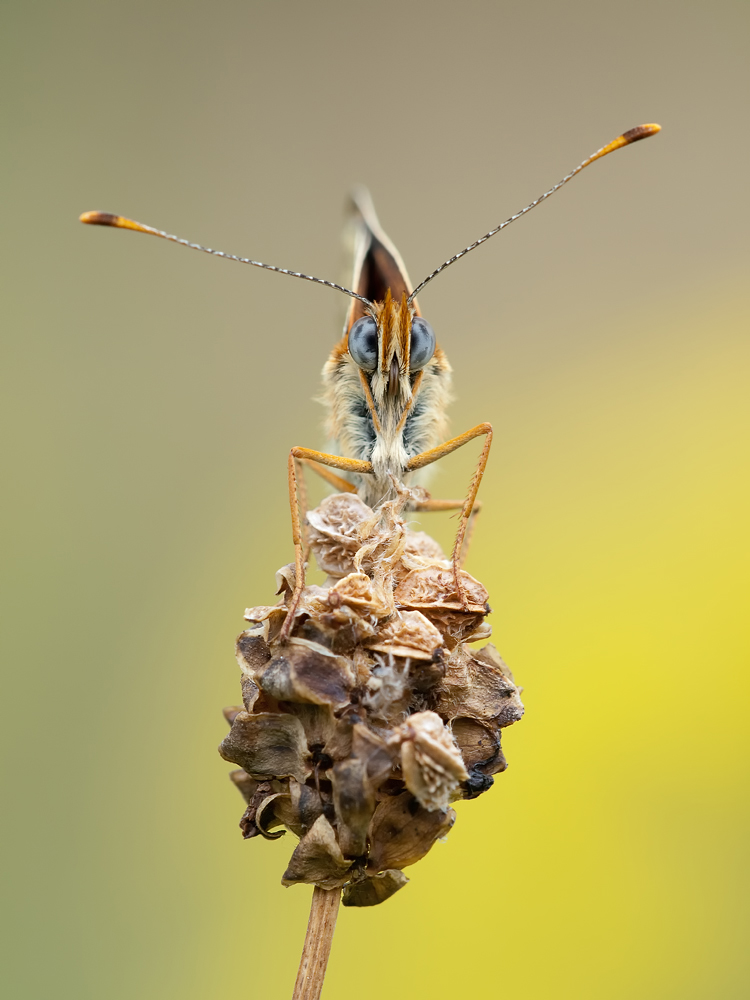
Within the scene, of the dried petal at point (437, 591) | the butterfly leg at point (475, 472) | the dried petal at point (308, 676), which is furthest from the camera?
the butterfly leg at point (475, 472)

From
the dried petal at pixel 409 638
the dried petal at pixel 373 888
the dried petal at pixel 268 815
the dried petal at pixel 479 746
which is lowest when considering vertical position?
the dried petal at pixel 373 888

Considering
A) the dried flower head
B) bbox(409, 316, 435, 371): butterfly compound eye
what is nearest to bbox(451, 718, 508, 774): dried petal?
the dried flower head

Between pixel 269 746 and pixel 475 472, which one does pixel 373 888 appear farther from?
pixel 475 472

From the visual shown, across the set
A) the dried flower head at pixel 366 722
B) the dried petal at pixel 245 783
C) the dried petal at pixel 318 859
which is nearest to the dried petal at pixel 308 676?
the dried flower head at pixel 366 722

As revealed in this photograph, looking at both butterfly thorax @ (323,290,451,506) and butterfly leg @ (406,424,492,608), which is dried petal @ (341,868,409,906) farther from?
butterfly thorax @ (323,290,451,506)

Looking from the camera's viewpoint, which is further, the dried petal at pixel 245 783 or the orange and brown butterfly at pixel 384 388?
the orange and brown butterfly at pixel 384 388

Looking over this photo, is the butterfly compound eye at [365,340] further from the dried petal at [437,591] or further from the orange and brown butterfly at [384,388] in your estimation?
the dried petal at [437,591]

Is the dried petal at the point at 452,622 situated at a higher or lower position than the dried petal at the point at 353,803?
higher
